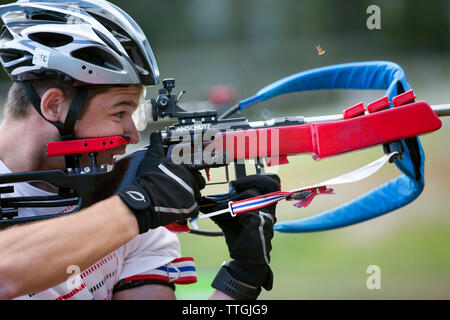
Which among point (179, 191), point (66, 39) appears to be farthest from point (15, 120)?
point (179, 191)

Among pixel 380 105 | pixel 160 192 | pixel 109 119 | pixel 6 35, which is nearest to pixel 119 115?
pixel 109 119

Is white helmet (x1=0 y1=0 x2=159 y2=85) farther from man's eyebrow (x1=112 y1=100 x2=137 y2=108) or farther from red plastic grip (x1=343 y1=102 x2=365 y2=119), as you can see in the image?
red plastic grip (x1=343 y1=102 x2=365 y2=119)

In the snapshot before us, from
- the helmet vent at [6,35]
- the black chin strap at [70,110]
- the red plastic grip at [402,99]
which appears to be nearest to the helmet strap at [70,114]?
the black chin strap at [70,110]

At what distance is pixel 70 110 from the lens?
2.10 m

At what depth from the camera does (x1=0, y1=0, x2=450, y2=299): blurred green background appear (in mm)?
5656

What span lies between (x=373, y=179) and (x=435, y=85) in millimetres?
7018

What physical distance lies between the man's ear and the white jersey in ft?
0.82

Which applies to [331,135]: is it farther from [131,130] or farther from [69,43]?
[69,43]

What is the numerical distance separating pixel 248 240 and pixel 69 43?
3.28 ft

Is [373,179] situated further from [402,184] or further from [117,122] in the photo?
[117,122]

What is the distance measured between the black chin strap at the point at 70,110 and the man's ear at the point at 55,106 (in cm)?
2

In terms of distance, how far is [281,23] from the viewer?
13.9m

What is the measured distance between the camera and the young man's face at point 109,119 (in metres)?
2.13

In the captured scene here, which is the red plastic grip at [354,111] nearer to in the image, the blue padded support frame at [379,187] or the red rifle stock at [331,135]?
the red rifle stock at [331,135]
